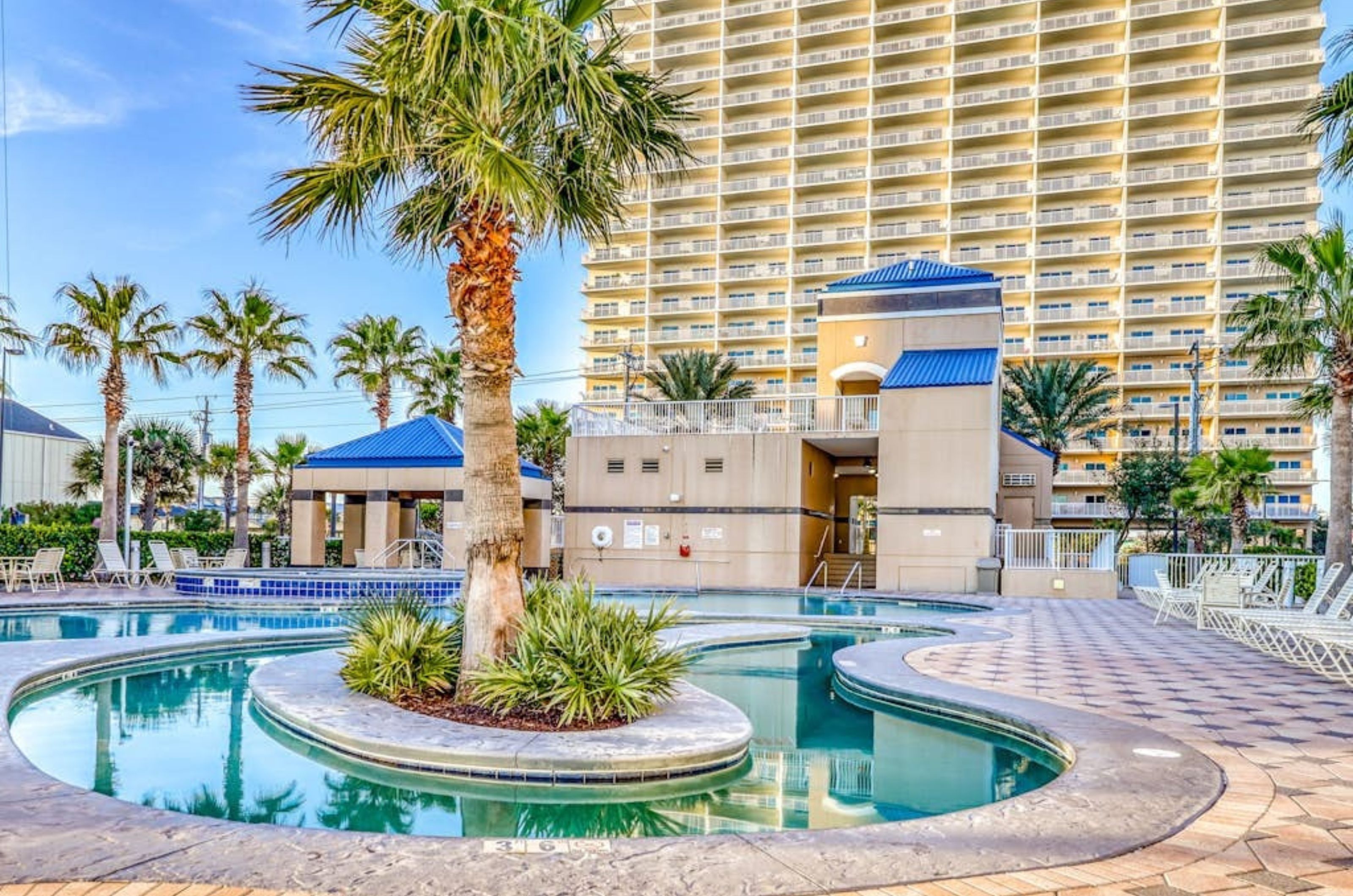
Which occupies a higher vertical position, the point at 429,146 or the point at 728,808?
the point at 429,146

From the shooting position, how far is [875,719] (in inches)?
291

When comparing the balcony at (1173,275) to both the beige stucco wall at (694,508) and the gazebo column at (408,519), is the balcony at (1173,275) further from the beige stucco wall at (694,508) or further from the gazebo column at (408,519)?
the gazebo column at (408,519)

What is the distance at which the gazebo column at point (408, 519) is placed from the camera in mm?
26656

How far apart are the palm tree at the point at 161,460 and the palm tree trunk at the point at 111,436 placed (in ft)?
48.7

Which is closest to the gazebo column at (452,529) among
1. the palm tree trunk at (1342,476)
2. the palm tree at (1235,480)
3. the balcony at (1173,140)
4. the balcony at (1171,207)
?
the palm tree at (1235,480)

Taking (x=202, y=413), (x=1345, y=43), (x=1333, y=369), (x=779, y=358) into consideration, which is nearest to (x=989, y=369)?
(x=1333, y=369)

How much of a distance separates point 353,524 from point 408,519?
1542mm

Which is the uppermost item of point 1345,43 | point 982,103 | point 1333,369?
point 982,103

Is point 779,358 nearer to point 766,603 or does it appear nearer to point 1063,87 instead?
point 1063,87

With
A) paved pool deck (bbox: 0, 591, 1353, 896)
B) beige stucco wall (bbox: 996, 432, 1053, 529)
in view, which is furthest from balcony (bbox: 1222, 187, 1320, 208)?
paved pool deck (bbox: 0, 591, 1353, 896)

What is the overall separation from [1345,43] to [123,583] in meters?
22.2

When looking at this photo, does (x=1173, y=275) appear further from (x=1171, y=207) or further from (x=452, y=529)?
(x=452, y=529)

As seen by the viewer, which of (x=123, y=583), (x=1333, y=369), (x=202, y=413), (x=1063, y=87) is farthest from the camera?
(x=1063, y=87)

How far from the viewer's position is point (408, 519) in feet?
88.7
